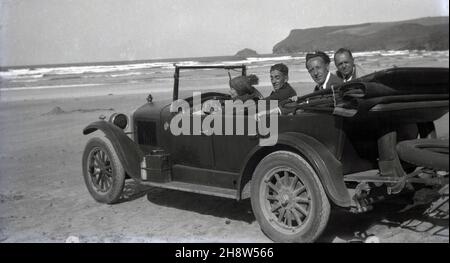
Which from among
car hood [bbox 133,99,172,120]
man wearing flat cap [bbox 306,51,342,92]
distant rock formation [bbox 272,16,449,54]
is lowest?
car hood [bbox 133,99,172,120]

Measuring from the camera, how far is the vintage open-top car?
3680 mm

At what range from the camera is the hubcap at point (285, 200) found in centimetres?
409

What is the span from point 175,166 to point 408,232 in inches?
95.8

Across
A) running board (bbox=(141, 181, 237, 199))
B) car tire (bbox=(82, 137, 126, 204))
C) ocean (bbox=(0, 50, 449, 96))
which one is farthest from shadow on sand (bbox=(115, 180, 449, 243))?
ocean (bbox=(0, 50, 449, 96))

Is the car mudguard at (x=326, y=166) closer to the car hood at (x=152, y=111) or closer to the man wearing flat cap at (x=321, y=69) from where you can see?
the man wearing flat cap at (x=321, y=69)

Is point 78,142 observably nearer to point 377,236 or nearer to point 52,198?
point 52,198

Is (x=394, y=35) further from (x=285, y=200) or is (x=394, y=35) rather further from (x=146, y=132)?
(x=146, y=132)

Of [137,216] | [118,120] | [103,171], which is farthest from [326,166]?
[118,120]

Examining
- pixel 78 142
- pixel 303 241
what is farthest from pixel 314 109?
pixel 78 142

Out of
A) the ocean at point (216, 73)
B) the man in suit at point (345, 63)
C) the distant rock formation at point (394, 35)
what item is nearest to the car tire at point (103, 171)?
the ocean at point (216, 73)

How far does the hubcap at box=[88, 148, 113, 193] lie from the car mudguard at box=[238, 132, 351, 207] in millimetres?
2674

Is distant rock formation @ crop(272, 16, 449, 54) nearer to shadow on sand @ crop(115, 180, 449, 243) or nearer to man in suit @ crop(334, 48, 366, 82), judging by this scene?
man in suit @ crop(334, 48, 366, 82)

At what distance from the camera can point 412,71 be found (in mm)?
3656

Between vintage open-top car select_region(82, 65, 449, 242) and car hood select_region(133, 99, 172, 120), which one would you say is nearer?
vintage open-top car select_region(82, 65, 449, 242)
